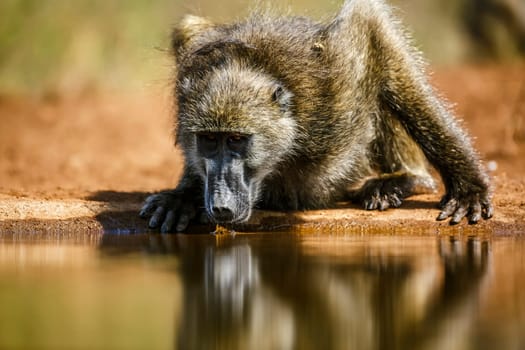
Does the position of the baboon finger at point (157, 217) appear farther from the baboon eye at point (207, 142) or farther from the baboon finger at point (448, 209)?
the baboon finger at point (448, 209)

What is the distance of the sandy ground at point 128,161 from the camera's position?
773 centimetres

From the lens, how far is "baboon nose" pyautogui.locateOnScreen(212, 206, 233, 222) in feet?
21.9

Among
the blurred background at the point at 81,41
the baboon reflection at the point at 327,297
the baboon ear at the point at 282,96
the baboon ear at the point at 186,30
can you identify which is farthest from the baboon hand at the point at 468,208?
the blurred background at the point at 81,41

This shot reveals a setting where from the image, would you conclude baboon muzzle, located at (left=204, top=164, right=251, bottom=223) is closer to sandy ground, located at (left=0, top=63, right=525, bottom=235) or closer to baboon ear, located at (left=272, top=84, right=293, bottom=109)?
baboon ear, located at (left=272, top=84, right=293, bottom=109)

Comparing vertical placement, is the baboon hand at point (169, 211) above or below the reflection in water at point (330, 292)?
above

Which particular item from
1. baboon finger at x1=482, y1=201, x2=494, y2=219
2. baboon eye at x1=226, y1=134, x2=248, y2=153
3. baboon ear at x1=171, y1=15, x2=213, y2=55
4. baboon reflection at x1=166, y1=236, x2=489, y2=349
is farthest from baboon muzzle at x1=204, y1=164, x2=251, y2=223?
baboon finger at x1=482, y1=201, x2=494, y2=219

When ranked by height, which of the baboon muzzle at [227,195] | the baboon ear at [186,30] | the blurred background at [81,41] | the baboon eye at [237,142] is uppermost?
the blurred background at [81,41]

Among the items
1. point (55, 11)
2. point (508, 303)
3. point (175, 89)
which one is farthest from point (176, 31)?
point (55, 11)

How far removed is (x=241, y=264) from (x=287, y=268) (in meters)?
0.33

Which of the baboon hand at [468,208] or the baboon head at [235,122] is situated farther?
the baboon hand at [468,208]

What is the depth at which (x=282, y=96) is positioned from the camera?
7215mm

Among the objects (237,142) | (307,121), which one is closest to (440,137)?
(307,121)

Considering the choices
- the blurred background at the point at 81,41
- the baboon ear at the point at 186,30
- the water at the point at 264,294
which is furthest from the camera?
the blurred background at the point at 81,41

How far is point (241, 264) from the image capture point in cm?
577
